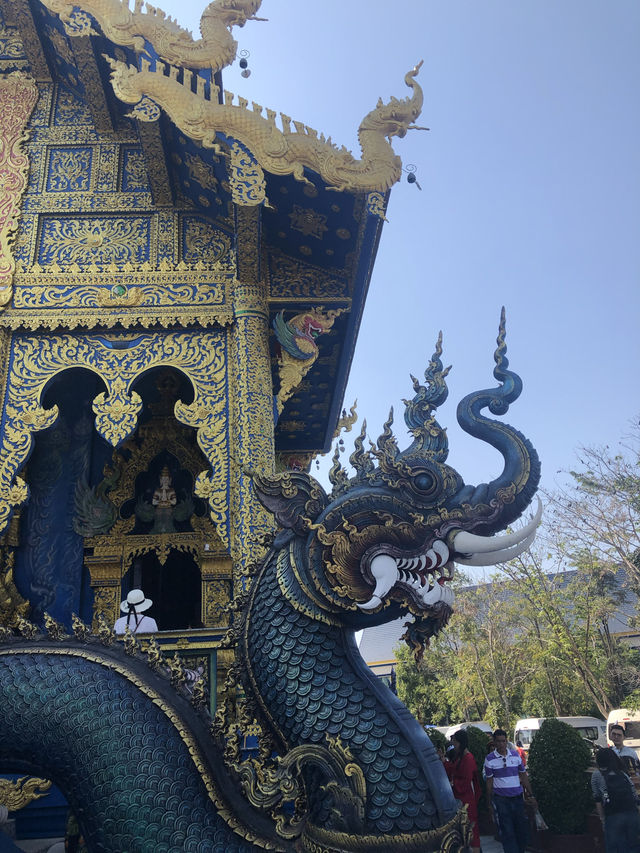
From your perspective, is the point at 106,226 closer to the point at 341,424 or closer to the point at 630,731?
the point at 341,424

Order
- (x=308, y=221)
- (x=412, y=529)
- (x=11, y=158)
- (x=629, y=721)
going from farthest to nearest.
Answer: (x=629, y=721) → (x=11, y=158) → (x=308, y=221) → (x=412, y=529)

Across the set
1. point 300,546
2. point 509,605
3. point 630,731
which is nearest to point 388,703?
point 300,546

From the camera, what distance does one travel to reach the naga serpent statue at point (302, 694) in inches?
82.1

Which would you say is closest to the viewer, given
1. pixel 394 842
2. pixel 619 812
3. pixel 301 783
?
pixel 394 842

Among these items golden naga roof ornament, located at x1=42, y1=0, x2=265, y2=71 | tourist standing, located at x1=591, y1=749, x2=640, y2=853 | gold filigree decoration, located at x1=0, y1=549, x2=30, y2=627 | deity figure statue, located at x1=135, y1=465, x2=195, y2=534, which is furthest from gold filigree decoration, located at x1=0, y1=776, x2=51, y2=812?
golden naga roof ornament, located at x1=42, y1=0, x2=265, y2=71

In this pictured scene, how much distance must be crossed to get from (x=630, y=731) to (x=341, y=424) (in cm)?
1215

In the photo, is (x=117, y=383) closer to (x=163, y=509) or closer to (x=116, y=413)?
(x=116, y=413)

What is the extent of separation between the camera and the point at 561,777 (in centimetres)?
643

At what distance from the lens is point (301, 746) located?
2.15 metres

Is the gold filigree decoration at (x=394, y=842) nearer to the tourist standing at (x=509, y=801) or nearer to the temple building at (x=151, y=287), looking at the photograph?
the temple building at (x=151, y=287)

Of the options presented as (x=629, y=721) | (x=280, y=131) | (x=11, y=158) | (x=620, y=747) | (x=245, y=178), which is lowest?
(x=629, y=721)

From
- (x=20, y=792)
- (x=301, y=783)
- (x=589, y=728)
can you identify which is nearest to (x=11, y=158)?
(x=20, y=792)

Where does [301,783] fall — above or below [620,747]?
above

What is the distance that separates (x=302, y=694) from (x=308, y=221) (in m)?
4.30
